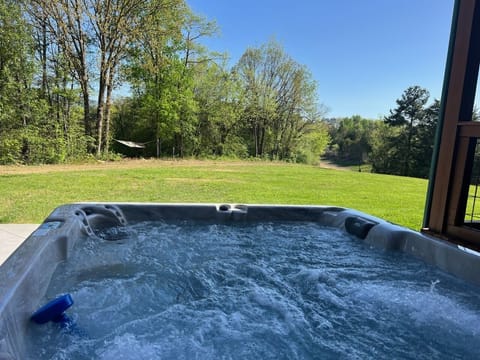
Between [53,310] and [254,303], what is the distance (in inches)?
31.8

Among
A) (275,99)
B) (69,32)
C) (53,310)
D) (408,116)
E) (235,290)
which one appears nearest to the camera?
(53,310)

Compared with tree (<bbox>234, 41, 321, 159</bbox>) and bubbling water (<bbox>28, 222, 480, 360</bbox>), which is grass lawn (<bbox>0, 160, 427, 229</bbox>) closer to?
bubbling water (<bbox>28, 222, 480, 360</bbox>)

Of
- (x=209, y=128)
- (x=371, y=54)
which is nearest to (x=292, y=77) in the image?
(x=371, y=54)

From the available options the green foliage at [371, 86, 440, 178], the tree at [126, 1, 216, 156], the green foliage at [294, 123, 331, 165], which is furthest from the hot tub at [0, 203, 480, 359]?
the green foliage at [371, 86, 440, 178]

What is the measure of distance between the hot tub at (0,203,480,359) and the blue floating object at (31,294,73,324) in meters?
0.03

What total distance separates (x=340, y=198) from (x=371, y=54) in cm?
1004

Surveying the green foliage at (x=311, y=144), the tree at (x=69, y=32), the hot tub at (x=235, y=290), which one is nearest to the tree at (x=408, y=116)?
the green foliage at (x=311, y=144)

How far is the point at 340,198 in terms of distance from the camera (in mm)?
4922

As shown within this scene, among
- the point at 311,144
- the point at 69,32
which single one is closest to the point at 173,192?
the point at 69,32

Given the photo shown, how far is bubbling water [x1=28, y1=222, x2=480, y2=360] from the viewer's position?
114 cm

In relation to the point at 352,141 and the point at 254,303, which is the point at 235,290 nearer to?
the point at 254,303

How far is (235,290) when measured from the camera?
5.14 feet

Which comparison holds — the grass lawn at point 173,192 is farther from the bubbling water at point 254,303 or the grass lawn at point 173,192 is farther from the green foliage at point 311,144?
the green foliage at point 311,144

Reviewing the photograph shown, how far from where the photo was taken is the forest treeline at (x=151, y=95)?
743 centimetres
